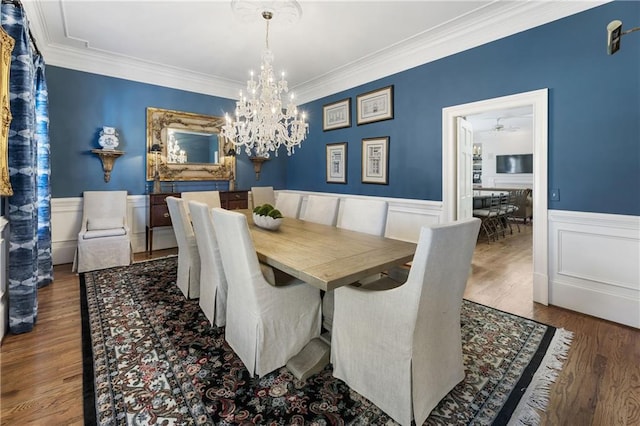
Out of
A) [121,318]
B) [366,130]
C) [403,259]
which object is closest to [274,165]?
[366,130]

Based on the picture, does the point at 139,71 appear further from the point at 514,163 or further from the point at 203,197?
the point at 514,163

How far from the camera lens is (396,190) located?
4211 millimetres

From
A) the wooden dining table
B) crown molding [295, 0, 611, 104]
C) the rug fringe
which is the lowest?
the rug fringe

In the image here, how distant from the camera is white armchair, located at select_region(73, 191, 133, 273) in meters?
3.68

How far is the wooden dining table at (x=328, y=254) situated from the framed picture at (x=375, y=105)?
2312 mm

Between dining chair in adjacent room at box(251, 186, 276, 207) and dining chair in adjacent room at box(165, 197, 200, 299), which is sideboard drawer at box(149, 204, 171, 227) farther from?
dining chair in adjacent room at box(165, 197, 200, 299)

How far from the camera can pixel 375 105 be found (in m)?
4.39

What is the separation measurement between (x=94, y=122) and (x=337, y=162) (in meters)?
3.53

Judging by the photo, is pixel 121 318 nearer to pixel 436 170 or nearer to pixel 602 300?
pixel 436 170

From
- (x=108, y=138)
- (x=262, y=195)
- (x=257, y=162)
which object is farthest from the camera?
(x=257, y=162)

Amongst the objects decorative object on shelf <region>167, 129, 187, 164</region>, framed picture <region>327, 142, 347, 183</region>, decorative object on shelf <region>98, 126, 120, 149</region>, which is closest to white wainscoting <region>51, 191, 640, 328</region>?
framed picture <region>327, 142, 347, 183</region>

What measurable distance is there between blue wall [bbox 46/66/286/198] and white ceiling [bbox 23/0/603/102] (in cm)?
17

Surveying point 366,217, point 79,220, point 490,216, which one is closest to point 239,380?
point 366,217

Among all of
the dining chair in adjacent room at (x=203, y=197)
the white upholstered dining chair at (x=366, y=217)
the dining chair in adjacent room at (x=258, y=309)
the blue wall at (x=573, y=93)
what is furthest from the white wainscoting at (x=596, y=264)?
the dining chair in adjacent room at (x=203, y=197)
